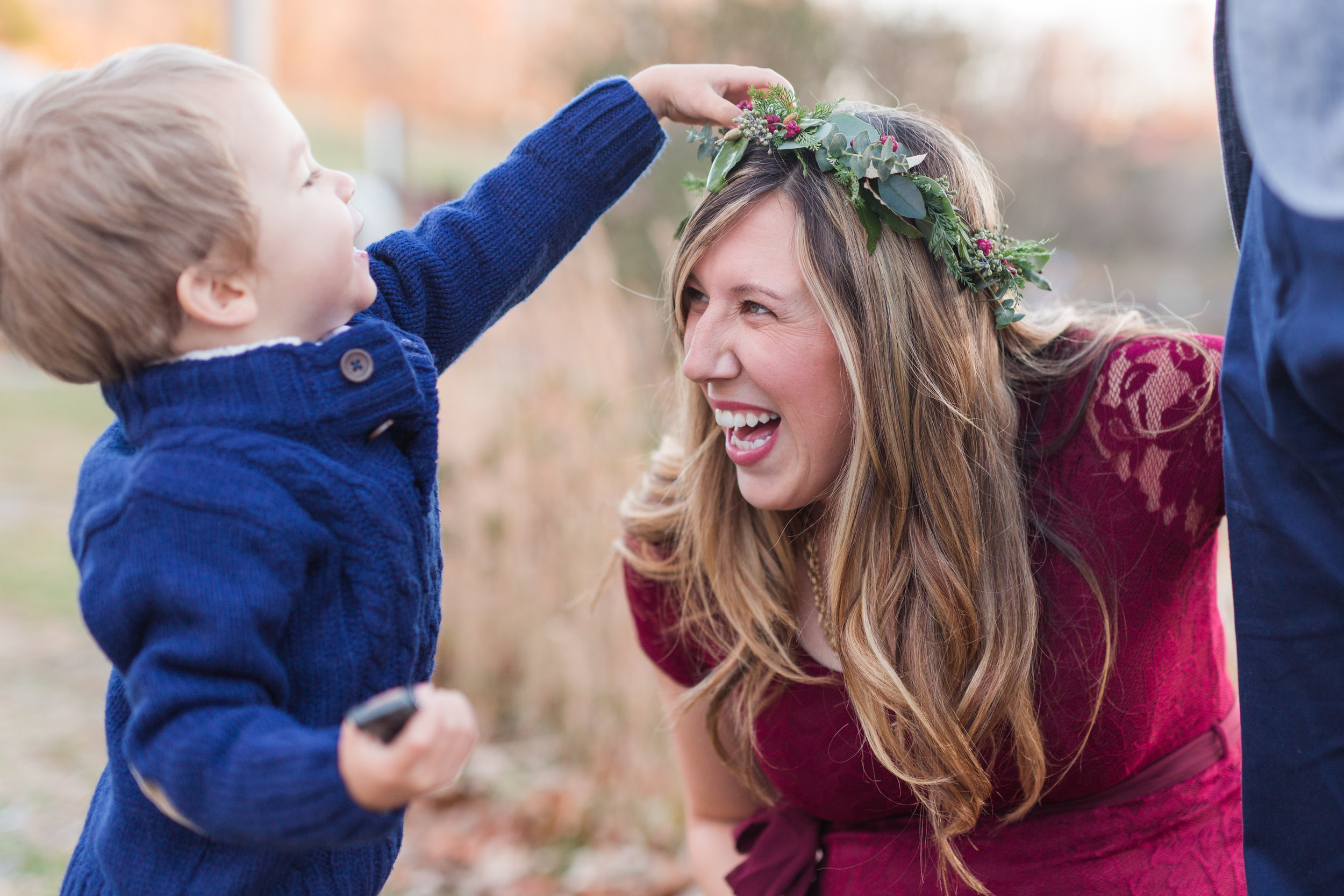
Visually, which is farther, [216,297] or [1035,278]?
[1035,278]

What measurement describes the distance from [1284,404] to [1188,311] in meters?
11.0

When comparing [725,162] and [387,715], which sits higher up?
[725,162]

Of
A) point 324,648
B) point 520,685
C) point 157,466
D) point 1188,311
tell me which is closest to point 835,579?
point 324,648

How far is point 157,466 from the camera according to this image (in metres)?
1.21

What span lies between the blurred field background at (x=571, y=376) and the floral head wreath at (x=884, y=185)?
0.43 metres

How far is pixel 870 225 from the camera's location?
5.80 ft

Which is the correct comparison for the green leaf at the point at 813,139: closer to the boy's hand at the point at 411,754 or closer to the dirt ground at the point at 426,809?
the boy's hand at the point at 411,754

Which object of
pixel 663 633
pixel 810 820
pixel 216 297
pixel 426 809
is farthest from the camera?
pixel 426 809

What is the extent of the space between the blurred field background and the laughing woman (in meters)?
0.40

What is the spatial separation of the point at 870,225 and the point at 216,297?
1.03 meters

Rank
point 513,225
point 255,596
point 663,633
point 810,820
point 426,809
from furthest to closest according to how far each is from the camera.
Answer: point 426,809, point 663,633, point 810,820, point 513,225, point 255,596

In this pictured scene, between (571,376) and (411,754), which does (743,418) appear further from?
(571,376)

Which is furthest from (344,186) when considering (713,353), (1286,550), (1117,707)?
(1117,707)

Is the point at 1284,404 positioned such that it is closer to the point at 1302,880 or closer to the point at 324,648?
the point at 1302,880
